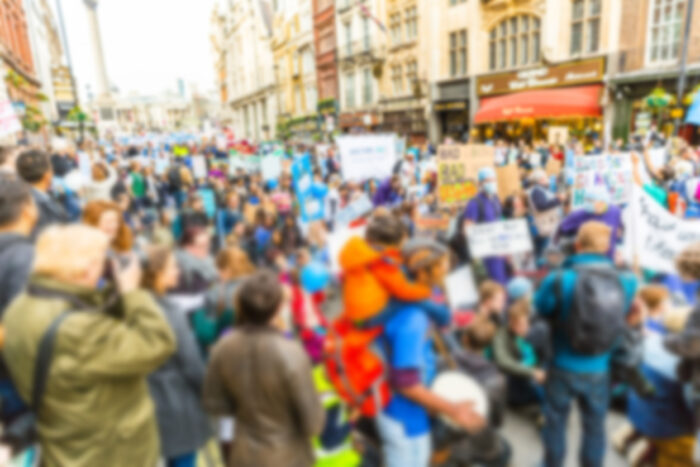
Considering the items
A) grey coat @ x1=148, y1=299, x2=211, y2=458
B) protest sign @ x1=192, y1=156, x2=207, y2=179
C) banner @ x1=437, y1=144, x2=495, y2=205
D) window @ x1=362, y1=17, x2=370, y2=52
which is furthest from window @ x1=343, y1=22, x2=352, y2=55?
grey coat @ x1=148, y1=299, x2=211, y2=458

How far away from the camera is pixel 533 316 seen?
3457mm

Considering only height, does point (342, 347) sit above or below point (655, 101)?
below

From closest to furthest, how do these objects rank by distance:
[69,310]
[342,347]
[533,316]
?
[69,310]
[342,347]
[533,316]

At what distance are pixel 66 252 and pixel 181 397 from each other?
1055mm

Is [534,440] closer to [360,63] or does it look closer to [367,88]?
[367,88]

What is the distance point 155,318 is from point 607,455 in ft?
10.7

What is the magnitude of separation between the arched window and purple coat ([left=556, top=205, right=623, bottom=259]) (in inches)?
659

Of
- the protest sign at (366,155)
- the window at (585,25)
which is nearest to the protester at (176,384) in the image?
the protest sign at (366,155)

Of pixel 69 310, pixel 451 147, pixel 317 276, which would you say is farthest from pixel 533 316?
pixel 451 147

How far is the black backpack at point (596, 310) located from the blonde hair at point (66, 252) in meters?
2.40

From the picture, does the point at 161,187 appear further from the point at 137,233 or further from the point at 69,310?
the point at 69,310

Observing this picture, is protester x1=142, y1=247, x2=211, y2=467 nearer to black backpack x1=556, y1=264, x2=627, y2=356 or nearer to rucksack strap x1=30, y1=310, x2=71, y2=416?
rucksack strap x1=30, y1=310, x2=71, y2=416

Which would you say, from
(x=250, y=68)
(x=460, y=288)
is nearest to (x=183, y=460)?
(x=460, y=288)

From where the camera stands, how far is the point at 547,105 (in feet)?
56.7
